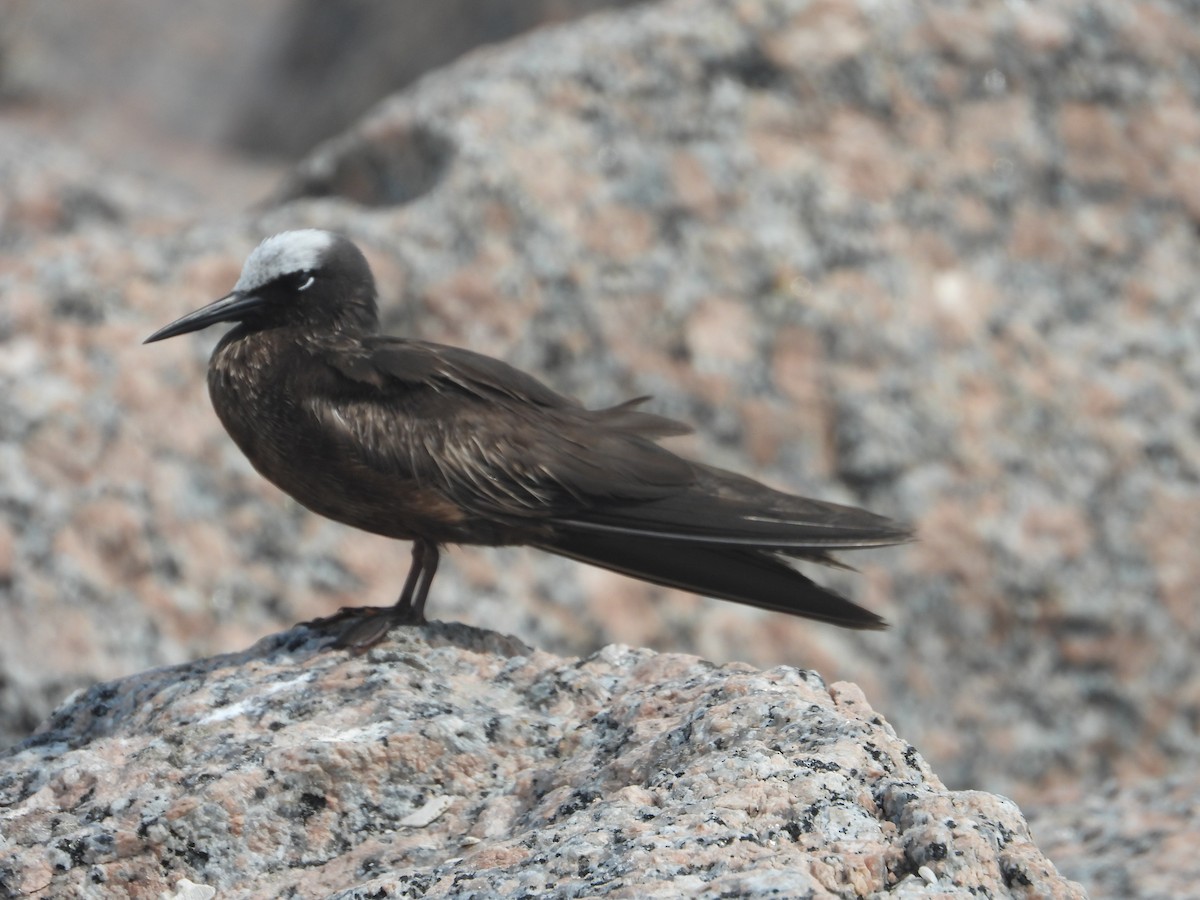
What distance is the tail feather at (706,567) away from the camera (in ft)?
15.8

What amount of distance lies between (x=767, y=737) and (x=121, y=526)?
3.81 meters

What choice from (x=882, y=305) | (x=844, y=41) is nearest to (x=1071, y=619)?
(x=882, y=305)

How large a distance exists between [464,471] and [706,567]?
2.62 feet

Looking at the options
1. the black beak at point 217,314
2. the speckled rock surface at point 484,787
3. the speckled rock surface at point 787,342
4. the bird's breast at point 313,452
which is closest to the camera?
the speckled rock surface at point 484,787

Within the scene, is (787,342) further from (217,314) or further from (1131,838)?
(217,314)

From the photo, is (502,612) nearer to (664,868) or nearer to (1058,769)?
(1058,769)

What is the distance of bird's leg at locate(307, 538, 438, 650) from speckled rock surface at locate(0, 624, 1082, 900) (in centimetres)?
7

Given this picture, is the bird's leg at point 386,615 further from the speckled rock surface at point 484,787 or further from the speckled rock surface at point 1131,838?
the speckled rock surface at point 1131,838

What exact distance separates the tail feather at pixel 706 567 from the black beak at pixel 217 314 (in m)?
1.32

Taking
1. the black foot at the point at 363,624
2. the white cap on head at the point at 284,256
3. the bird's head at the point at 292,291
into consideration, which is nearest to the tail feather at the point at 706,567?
the black foot at the point at 363,624

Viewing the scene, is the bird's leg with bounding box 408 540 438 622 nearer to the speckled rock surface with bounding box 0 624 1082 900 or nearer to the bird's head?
the speckled rock surface with bounding box 0 624 1082 900

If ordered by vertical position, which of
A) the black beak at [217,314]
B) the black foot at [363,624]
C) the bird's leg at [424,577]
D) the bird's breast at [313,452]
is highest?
the black beak at [217,314]

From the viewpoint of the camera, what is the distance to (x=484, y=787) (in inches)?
151

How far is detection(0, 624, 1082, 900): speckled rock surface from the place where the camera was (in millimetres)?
3018
